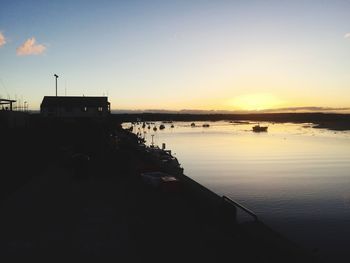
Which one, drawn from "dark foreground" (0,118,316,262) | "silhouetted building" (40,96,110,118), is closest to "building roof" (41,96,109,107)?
"silhouetted building" (40,96,110,118)

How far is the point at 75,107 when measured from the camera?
94.1 metres

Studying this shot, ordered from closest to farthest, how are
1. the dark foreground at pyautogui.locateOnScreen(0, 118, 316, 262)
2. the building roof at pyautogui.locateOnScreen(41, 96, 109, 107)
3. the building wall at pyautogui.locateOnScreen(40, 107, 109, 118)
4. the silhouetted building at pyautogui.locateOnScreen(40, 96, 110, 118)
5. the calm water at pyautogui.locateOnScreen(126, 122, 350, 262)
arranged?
1. the dark foreground at pyautogui.locateOnScreen(0, 118, 316, 262)
2. the calm water at pyautogui.locateOnScreen(126, 122, 350, 262)
3. the building wall at pyautogui.locateOnScreen(40, 107, 109, 118)
4. the silhouetted building at pyautogui.locateOnScreen(40, 96, 110, 118)
5. the building roof at pyautogui.locateOnScreen(41, 96, 109, 107)

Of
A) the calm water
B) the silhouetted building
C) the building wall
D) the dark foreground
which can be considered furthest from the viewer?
the silhouetted building

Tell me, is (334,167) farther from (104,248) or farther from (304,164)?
(104,248)

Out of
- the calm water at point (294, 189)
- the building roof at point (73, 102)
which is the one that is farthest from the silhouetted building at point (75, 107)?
the calm water at point (294, 189)

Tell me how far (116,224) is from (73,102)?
81499 millimetres

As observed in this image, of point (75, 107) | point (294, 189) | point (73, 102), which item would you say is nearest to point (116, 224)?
point (294, 189)

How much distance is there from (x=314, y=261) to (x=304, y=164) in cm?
6057

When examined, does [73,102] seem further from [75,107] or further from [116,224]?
[116,224]

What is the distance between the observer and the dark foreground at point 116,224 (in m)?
15.7

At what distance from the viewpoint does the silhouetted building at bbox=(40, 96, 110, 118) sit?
94.1m

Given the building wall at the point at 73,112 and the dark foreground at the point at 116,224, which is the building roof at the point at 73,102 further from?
the dark foreground at the point at 116,224

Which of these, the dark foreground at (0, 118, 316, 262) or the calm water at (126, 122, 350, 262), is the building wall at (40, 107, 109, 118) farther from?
the dark foreground at (0, 118, 316, 262)

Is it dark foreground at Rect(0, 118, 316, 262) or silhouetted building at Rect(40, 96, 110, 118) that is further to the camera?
silhouetted building at Rect(40, 96, 110, 118)
